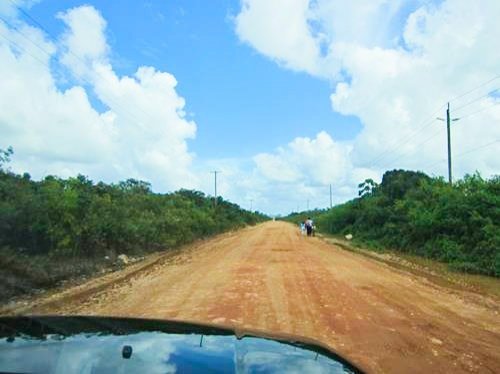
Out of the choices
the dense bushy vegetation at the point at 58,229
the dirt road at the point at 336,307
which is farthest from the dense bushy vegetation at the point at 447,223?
the dense bushy vegetation at the point at 58,229

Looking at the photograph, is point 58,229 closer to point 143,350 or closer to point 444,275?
point 444,275

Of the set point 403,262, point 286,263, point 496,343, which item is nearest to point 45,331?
point 496,343

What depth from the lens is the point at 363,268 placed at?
1883 cm

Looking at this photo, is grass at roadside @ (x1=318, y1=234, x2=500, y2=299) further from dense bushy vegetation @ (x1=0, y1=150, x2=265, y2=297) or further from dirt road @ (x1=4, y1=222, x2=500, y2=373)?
dense bushy vegetation @ (x1=0, y1=150, x2=265, y2=297)

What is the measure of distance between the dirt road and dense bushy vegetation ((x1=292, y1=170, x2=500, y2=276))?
16.3 feet

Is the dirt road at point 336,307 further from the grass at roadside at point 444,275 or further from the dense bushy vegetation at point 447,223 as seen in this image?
the dense bushy vegetation at point 447,223

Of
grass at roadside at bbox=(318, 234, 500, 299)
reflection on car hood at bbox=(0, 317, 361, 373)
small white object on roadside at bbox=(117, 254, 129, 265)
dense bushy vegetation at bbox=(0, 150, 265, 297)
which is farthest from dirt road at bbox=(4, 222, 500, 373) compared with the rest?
small white object on roadside at bbox=(117, 254, 129, 265)

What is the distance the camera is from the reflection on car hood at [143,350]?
2.57 m

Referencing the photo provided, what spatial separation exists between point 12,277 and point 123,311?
5632mm

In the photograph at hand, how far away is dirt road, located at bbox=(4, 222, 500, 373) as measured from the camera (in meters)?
7.54

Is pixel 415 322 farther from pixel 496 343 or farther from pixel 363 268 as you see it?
pixel 363 268

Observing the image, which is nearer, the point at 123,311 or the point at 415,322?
the point at 415,322

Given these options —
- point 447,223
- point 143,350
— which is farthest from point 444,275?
point 143,350

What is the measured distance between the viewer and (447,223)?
25078 mm
